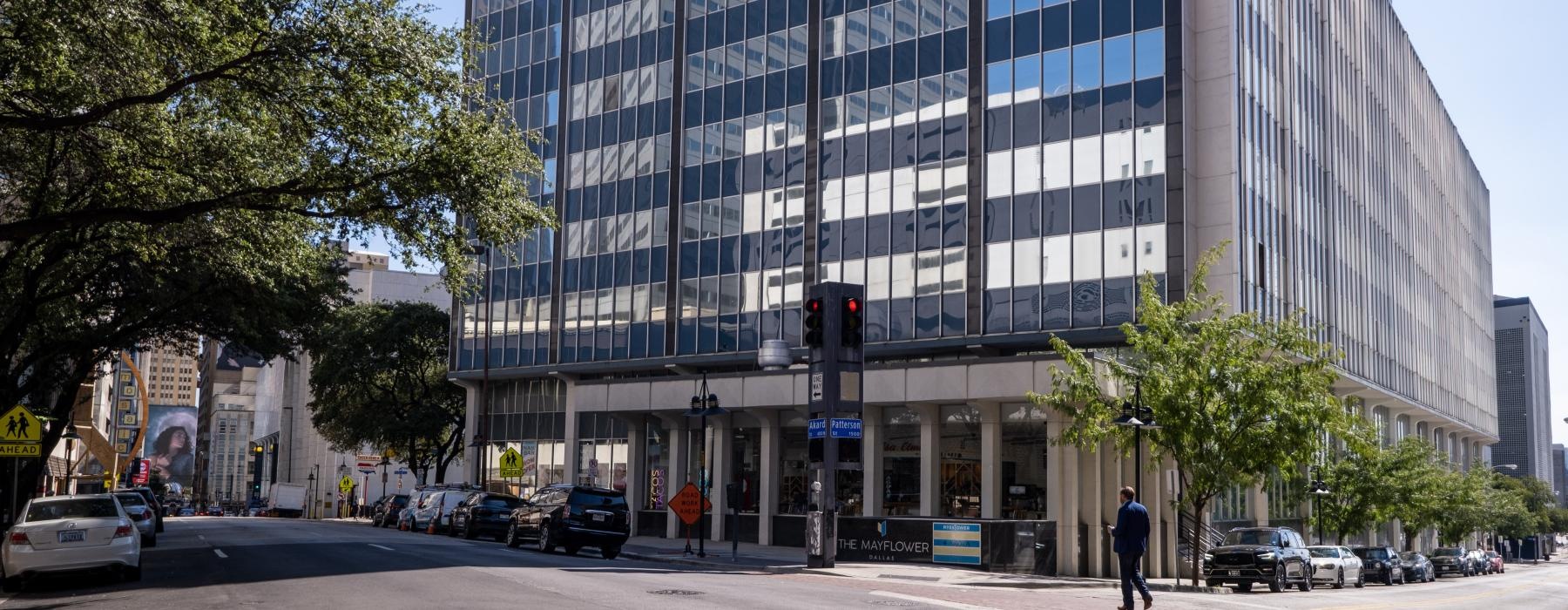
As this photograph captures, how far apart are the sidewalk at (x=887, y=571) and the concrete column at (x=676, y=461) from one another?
8.06 m

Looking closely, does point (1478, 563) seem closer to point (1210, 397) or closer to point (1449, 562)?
point (1449, 562)

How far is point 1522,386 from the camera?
177000 mm

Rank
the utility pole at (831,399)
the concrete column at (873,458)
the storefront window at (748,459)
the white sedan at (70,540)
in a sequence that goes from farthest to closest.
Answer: the storefront window at (748,459)
the concrete column at (873,458)
the utility pole at (831,399)
the white sedan at (70,540)

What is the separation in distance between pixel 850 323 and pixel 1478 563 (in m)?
51.9

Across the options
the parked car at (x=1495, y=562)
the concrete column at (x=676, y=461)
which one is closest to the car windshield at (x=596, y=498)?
the concrete column at (x=676, y=461)

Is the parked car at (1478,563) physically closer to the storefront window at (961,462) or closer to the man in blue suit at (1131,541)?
the storefront window at (961,462)

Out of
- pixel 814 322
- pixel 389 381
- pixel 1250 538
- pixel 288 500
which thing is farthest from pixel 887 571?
pixel 288 500

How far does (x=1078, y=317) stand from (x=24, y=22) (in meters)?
29.7

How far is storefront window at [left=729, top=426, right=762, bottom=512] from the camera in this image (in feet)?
152

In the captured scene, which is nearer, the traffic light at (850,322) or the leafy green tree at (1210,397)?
the traffic light at (850,322)

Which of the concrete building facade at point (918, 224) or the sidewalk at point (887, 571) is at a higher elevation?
the concrete building facade at point (918, 224)

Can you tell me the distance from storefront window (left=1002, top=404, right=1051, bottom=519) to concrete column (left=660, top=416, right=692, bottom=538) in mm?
12900

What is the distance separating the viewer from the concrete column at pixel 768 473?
143ft

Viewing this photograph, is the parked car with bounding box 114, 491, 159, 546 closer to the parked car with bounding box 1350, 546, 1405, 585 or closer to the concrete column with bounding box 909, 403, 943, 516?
the concrete column with bounding box 909, 403, 943, 516
